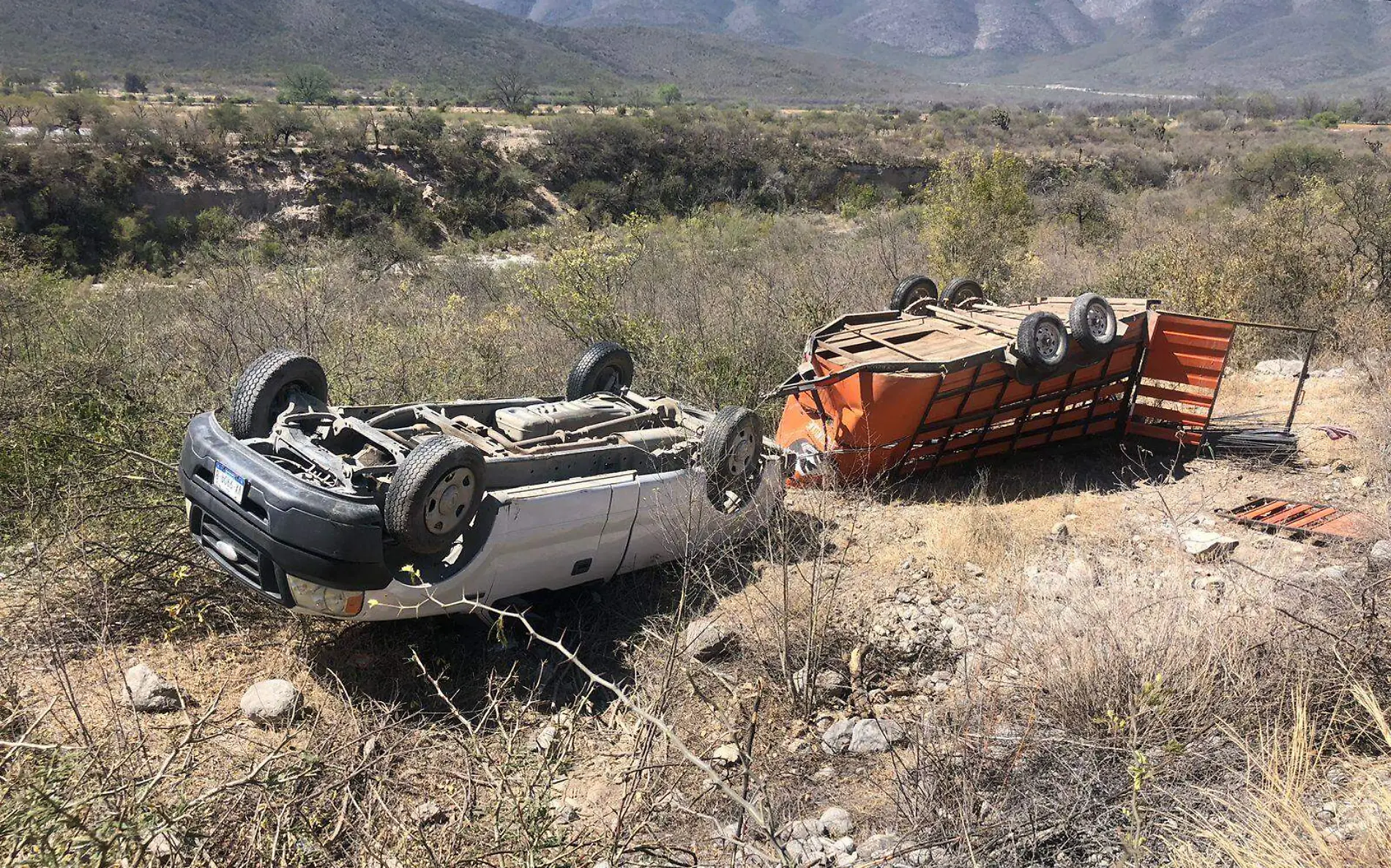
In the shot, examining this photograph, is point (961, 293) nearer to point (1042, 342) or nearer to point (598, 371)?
point (1042, 342)

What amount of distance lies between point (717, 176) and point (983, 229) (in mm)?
24260

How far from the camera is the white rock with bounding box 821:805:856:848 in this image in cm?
345

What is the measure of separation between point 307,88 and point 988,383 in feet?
201

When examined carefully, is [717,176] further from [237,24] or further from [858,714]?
[237,24]

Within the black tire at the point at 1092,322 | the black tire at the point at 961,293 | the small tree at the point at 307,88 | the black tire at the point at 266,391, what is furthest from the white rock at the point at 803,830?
the small tree at the point at 307,88

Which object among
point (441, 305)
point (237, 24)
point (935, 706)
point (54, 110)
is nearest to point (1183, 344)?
point (935, 706)

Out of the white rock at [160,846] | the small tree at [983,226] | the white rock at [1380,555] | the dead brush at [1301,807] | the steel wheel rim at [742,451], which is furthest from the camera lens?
the small tree at [983,226]

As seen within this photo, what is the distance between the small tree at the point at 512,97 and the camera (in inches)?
2185

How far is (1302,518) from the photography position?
6191 mm

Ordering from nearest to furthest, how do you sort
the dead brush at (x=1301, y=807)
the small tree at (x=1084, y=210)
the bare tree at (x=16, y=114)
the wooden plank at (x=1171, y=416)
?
the dead brush at (x=1301, y=807) < the wooden plank at (x=1171, y=416) < the small tree at (x=1084, y=210) < the bare tree at (x=16, y=114)

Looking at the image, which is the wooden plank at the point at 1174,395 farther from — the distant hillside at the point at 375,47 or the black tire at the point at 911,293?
the distant hillside at the point at 375,47

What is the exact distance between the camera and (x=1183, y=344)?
8047 mm

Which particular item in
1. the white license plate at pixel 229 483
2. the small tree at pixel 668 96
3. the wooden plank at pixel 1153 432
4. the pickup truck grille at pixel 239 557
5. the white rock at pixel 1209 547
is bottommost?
the wooden plank at pixel 1153 432

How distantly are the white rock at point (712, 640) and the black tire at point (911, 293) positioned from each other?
5033 mm
